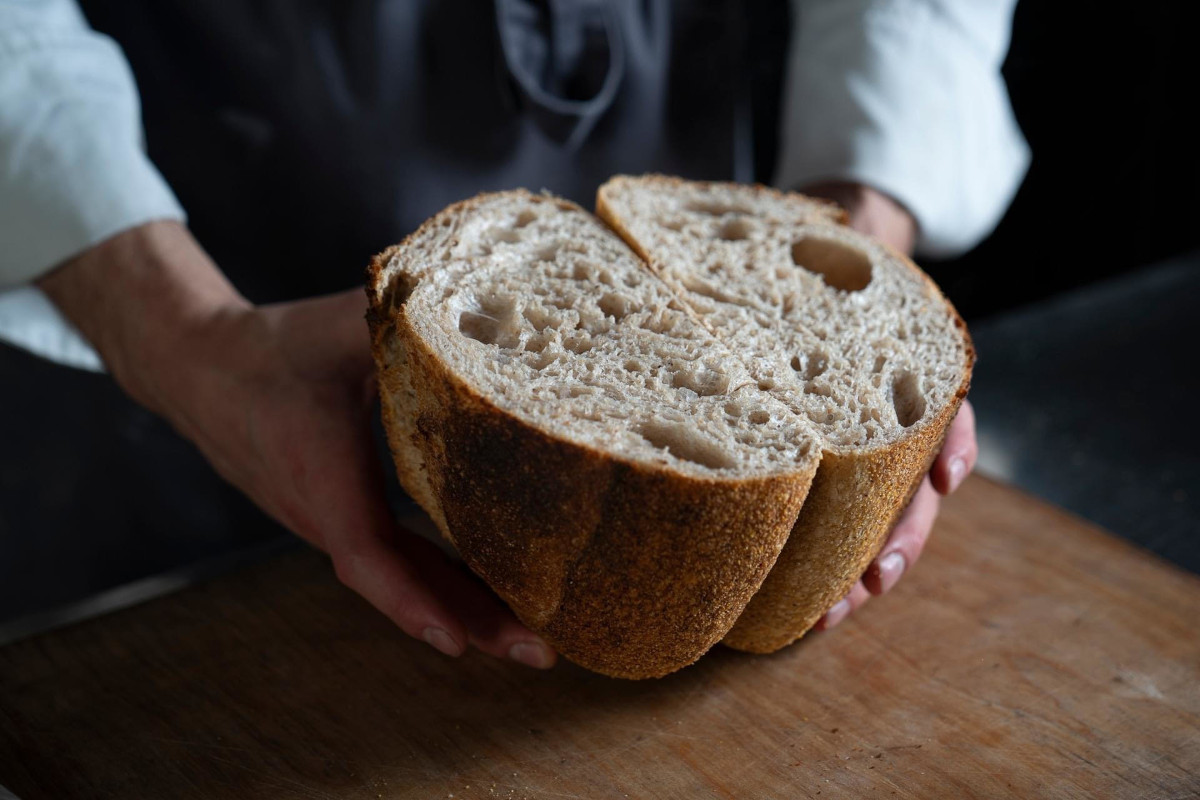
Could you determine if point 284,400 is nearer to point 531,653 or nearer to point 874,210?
point 531,653

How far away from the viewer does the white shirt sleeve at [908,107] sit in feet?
6.48

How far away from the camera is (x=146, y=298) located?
151 centimetres

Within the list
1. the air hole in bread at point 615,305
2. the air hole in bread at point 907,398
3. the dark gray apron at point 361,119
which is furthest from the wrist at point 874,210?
the air hole in bread at point 615,305

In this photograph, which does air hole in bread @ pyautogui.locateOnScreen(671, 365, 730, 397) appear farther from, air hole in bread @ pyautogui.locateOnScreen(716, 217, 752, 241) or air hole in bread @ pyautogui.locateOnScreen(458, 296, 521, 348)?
air hole in bread @ pyautogui.locateOnScreen(716, 217, 752, 241)

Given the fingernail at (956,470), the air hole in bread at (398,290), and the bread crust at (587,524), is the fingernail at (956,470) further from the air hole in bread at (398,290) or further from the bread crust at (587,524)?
the air hole in bread at (398,290)

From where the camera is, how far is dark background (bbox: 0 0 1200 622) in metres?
2.05

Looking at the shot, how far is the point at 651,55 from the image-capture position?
197 cm

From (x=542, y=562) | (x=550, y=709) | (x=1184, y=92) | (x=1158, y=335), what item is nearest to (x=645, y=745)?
(x=550, y=709)

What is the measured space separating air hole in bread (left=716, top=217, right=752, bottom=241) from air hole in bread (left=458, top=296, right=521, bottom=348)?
0.42 metres

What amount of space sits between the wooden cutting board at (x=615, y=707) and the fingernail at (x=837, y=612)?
40 mm

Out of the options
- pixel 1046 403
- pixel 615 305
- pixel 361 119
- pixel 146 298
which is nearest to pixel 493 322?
pixel 615 305

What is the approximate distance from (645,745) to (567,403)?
44 centimetres

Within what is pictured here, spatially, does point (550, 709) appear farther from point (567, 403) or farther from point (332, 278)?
point (332, 278)

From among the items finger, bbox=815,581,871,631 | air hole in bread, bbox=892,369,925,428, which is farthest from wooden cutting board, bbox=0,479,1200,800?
air hole in bread, bbox=892,369,925,428
